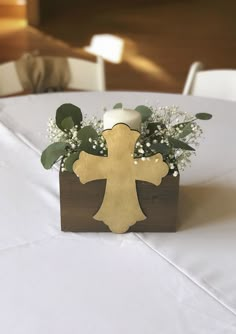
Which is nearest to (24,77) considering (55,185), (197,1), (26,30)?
(55,185)

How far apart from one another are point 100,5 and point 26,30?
0.93 m

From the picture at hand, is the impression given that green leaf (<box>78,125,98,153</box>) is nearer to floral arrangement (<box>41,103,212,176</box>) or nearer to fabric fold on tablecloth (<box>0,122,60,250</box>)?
floral arrangement (<box>41,103,212,176</box>)

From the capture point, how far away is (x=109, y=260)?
1.10 metres

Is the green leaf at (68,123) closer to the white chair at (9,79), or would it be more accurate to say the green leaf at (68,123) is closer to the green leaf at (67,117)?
the green leaf at (67,117)

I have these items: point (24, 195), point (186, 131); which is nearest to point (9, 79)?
point (24, 195)

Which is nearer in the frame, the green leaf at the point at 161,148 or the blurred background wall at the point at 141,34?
the green leaf at the point at 161,148

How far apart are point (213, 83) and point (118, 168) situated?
969mm

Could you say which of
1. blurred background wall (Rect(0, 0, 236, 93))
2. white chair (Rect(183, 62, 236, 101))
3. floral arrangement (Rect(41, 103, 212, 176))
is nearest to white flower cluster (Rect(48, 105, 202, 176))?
floral arrangement (Rect(41, 103, 212, 176))

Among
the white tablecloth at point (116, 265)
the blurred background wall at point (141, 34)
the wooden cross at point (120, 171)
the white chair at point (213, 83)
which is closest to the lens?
the white tablecloth at point (116, 265)

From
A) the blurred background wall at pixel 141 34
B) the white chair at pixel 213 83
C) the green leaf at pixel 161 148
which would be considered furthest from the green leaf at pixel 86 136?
the blurred background wall at pixel 141 34

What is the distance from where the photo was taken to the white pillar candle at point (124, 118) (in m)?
1.13

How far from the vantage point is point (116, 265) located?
3.58ft

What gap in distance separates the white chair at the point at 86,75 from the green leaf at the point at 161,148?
964mm

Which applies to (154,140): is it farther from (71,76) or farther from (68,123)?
(71,76)
